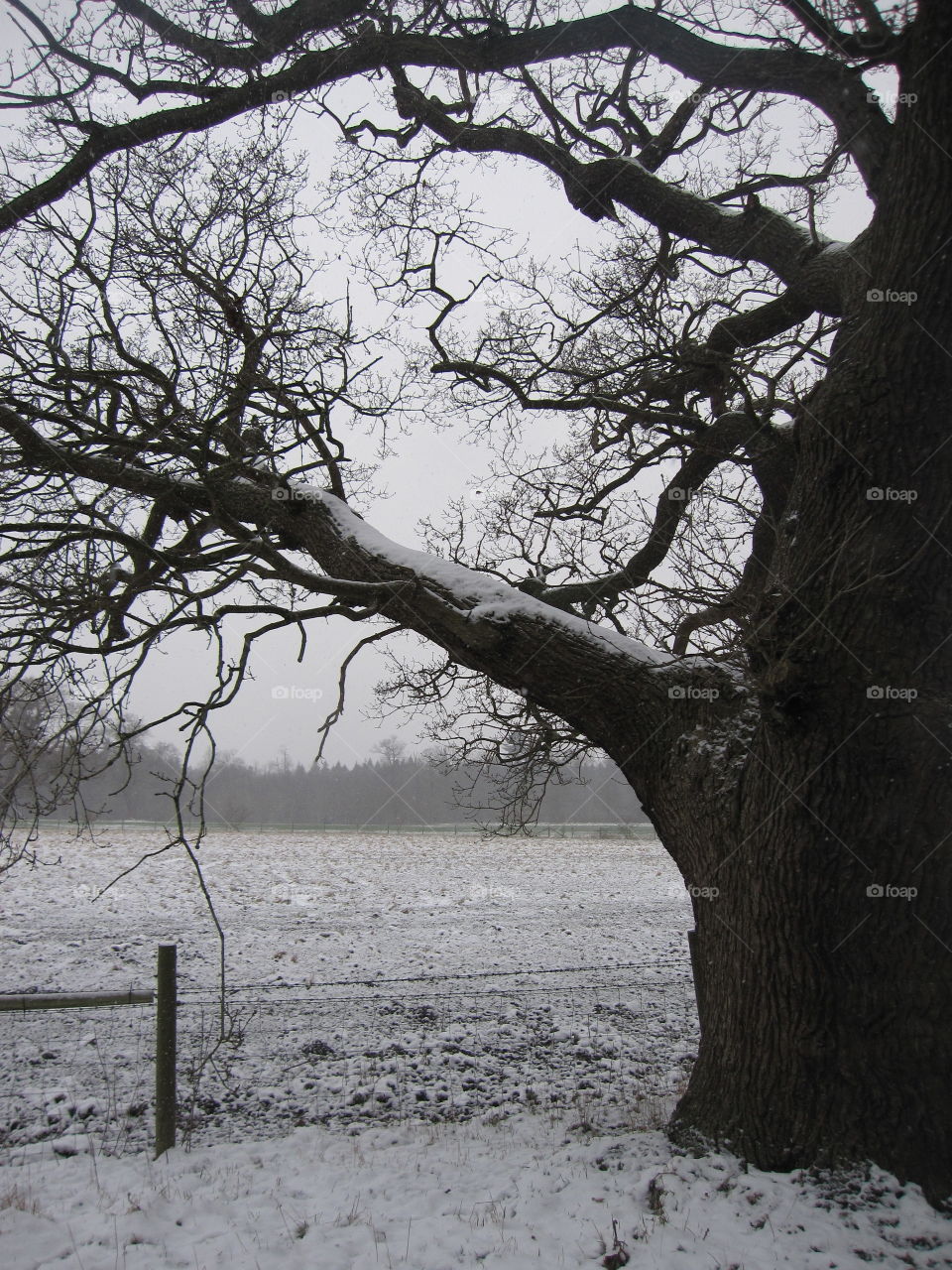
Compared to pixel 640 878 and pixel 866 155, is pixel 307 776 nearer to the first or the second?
pixel 640 878

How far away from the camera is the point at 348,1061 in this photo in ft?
22.1

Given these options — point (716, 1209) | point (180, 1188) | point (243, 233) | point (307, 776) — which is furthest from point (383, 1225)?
point (307, 776)

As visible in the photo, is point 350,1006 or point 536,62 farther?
point 350,1006

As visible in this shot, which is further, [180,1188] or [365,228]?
[365,228]

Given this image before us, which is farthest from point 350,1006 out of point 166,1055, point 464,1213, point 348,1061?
point 464,1213

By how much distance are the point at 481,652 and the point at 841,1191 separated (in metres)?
3.11

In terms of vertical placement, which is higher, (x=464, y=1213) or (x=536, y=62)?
(x=536, y=62)

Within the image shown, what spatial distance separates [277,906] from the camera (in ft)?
49.3

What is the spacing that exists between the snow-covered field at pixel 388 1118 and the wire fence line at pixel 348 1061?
32 millimetres

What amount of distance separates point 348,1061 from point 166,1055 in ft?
7.65

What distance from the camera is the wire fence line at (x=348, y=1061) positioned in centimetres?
543

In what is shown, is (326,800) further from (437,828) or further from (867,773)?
(867,773)

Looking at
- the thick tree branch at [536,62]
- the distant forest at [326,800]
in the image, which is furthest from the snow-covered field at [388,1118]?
the distant forest at [326,800]

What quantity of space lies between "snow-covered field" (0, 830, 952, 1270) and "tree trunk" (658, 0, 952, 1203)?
37cm
